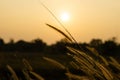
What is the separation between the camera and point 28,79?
222 cm

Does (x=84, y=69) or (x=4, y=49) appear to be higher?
(x=4, y=49)

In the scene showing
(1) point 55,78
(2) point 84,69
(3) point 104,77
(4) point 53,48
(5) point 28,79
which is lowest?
(3) point 104,77

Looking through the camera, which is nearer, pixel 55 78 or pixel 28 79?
pixel 28 79

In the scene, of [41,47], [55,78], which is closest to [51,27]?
[55,78]

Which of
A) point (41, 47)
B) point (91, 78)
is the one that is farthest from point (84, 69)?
point (41, 47)

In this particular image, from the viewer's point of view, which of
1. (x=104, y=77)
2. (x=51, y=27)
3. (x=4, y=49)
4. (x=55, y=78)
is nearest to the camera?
A: (x=51, y=27)

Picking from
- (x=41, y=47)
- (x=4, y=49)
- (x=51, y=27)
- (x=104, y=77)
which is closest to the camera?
(x=51, y=27)

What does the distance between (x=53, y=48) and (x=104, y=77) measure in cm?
9600

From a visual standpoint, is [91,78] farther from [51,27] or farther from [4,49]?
[4,49]

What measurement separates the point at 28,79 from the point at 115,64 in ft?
1.46

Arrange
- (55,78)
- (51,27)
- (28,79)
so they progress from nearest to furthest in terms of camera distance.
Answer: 1. (51,27)
2. (28,79)
3. (55,78)

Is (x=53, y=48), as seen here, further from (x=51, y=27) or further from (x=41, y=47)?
(x=51, y=27)

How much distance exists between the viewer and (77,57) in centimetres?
200

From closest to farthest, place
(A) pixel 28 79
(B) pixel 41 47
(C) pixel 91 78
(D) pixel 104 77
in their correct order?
(D) pixel 104 77
(C) pixel 91 78
(A) pixel 28 79
(B) pixel 41 47
